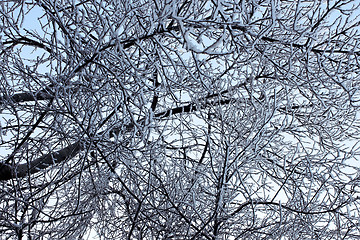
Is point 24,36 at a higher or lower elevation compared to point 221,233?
higher

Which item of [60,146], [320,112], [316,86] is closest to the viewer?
[60,146]

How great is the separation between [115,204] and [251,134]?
2.01 metres

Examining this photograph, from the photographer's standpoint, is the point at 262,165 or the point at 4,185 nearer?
the point at 4,185

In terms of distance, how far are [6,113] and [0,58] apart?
0.68m

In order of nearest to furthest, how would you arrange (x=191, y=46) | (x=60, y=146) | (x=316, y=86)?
(x=191, y=46)
(x=60, y=146)
(x=316, y=86)

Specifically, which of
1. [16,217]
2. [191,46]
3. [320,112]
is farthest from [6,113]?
[320,112]

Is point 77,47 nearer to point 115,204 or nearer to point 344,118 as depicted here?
point 115,204

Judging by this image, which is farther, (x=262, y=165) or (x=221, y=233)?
(x=262, y=165)

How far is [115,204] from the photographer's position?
4.97m

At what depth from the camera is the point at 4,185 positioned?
4.61 meters

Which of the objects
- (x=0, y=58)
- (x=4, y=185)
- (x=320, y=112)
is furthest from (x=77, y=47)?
(x=320, y=112)

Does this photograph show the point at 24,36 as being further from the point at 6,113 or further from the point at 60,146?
the point at 60,146

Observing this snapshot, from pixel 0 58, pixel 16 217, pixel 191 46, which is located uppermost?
pixel 0 58

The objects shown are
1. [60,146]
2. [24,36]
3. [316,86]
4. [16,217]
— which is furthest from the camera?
[316,86]
